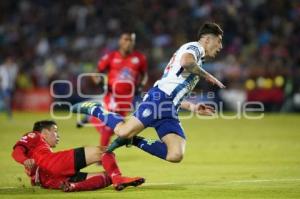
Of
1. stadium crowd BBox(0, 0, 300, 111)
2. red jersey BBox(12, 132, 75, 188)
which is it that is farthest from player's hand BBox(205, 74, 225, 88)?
stadium crowd BBox(0, 0, 300, 111)

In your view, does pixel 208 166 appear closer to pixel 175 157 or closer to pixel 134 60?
pixel 134 60

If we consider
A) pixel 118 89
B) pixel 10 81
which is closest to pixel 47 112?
pixel 10 81

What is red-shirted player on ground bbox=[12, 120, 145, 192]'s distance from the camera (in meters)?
11.2

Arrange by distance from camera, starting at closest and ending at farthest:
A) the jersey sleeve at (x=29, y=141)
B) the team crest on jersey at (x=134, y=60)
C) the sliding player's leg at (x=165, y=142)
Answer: the jersey sleeve at (x=29, y=141)
the sliding player's leg at (x=165, y=142)
the team crest on jersey at (x=134, y=60)

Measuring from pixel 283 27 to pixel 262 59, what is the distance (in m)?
2.08

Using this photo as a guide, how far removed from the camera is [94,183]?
37.5ft

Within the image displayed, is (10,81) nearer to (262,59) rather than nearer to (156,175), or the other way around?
(262,59)

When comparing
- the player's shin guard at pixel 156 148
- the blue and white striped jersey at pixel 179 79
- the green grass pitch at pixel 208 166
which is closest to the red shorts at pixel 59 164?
the green grass pitch at pixel 208 166

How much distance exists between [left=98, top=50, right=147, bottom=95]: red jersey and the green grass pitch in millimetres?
1545

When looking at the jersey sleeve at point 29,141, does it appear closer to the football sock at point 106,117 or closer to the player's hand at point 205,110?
the football sock at point 106,117

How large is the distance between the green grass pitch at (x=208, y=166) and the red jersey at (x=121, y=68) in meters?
1.54

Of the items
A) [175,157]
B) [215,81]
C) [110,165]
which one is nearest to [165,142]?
[175,157]

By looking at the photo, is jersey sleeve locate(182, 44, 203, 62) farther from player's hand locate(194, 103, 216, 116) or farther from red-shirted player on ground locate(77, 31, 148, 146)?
red-shirted player on ground locate(77, 31, 148, 146)

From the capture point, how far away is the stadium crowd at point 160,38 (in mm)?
32438
